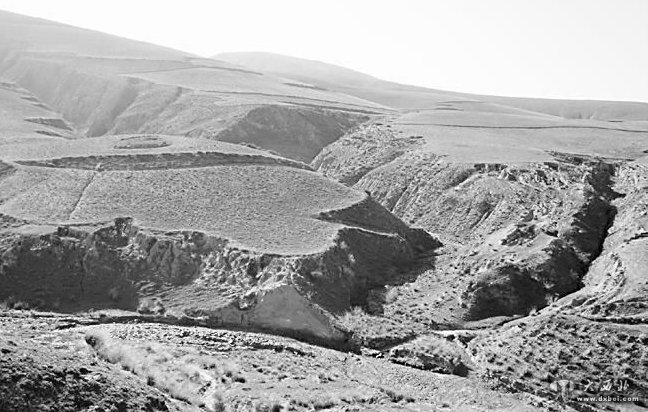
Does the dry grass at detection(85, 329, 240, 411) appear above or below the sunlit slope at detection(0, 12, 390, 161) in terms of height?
below

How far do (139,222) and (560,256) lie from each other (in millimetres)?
20585

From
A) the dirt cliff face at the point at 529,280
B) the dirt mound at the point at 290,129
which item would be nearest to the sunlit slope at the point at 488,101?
the dirt mound at the point at 290,129

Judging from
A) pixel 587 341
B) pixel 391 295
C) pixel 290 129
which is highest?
pixel 290 129

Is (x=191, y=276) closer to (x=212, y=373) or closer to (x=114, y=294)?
(x=114, y=294)

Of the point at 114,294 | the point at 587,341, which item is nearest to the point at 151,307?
the point at 114,294

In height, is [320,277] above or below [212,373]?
above

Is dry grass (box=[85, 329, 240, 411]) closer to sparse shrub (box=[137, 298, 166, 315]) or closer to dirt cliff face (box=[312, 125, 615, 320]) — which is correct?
sparse shrub (box=[137, 298, 166, 315])

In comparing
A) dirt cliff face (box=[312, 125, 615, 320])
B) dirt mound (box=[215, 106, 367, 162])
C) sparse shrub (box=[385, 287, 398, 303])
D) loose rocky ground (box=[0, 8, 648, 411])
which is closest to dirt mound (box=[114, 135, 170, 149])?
loose rocky ground (box=[0, 8, 648, 411])

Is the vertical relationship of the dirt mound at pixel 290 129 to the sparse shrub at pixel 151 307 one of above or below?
above

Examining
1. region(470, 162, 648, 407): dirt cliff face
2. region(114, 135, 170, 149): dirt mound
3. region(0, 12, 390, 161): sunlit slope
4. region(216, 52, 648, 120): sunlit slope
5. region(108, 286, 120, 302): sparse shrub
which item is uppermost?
region(216, 52, 648, 120): sunlit slope

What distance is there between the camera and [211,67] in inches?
4158

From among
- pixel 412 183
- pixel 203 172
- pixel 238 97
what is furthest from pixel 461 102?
pixel 203 172

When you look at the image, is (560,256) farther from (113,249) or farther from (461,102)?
(461,102)

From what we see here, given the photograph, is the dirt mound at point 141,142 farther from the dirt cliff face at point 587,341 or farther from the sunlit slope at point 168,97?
the dirt cliff face at point 587,341
